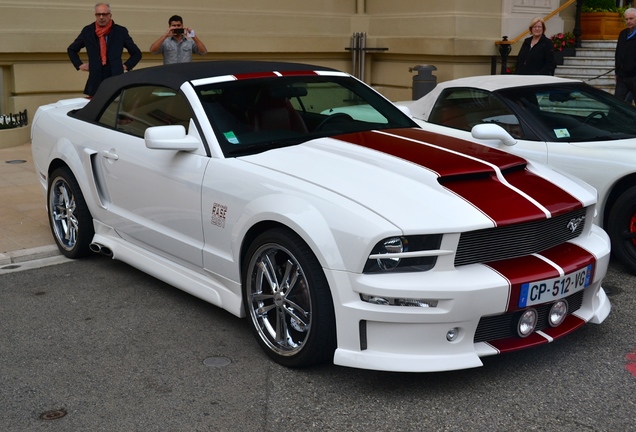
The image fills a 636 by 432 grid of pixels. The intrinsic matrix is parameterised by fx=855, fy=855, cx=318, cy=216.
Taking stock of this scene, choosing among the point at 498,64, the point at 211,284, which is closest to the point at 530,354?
the point at 211,284

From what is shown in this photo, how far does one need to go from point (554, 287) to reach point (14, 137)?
9356 mm

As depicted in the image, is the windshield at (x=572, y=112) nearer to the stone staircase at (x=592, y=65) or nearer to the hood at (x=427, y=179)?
the hood at (x=427, y=179)

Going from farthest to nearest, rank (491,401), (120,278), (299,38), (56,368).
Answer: (299,38) → (120,278) → (56,368) → (491,401)

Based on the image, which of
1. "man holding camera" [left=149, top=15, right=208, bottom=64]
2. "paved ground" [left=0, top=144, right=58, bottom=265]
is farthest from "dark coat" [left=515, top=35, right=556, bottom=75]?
"paved ground" [left=0, top=144, right=58, bottom=265]

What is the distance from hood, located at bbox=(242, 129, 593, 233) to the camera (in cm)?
404

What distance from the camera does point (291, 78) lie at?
5.55 metres

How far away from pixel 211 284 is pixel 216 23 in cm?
954

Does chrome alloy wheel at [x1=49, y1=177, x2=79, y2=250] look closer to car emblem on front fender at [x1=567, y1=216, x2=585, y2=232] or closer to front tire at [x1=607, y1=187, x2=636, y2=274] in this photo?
car emblem on front fender at [x1=567, y1=216, x2=585, y2=232]

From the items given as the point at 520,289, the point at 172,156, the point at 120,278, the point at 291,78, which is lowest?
the point at 120,278

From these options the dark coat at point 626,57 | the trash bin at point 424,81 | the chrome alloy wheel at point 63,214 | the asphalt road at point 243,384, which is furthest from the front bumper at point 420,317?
the trash bin at point 424,81

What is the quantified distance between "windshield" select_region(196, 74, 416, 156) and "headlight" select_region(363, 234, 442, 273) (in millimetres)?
1277

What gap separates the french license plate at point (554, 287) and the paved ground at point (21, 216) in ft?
13.3

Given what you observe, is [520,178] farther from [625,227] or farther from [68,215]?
[68,215]

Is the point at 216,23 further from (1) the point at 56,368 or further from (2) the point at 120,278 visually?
(1) the point at 56,368
